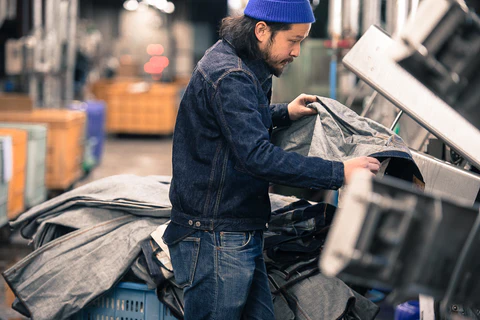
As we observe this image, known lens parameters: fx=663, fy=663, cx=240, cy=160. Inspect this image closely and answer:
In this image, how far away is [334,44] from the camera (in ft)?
26.8

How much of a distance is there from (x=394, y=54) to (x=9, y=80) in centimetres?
1349

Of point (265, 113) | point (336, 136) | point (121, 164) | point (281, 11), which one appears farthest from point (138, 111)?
point (281, 11)

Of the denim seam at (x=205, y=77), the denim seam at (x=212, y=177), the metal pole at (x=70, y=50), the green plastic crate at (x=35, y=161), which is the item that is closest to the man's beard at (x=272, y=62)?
the denim seam at (x=205, y=77)

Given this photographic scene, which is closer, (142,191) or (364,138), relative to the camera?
(364,138)

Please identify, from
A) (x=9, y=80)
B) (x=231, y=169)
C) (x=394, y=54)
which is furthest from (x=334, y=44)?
(x=9, y=80)

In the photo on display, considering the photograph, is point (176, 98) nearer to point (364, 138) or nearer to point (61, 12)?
point (61, 12)

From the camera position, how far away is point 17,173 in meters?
6.38

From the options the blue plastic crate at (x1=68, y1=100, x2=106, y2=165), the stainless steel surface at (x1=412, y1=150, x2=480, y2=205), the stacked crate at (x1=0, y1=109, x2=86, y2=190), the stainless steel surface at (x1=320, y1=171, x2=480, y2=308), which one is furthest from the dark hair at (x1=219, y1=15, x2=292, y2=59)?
the blue plastic crate at (x1=68, y1=100, x2=106, y2=165)

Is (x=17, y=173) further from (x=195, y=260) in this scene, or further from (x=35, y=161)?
(x=195, y=260)

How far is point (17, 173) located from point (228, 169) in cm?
455

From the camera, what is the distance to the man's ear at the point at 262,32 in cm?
233

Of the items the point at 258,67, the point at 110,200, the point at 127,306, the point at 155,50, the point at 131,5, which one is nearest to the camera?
the point at 258,67

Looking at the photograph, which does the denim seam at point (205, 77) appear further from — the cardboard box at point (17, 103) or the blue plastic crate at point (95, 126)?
the blue plastic crate at point (95, 126)

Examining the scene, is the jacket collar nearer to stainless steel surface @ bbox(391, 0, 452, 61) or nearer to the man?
the man
